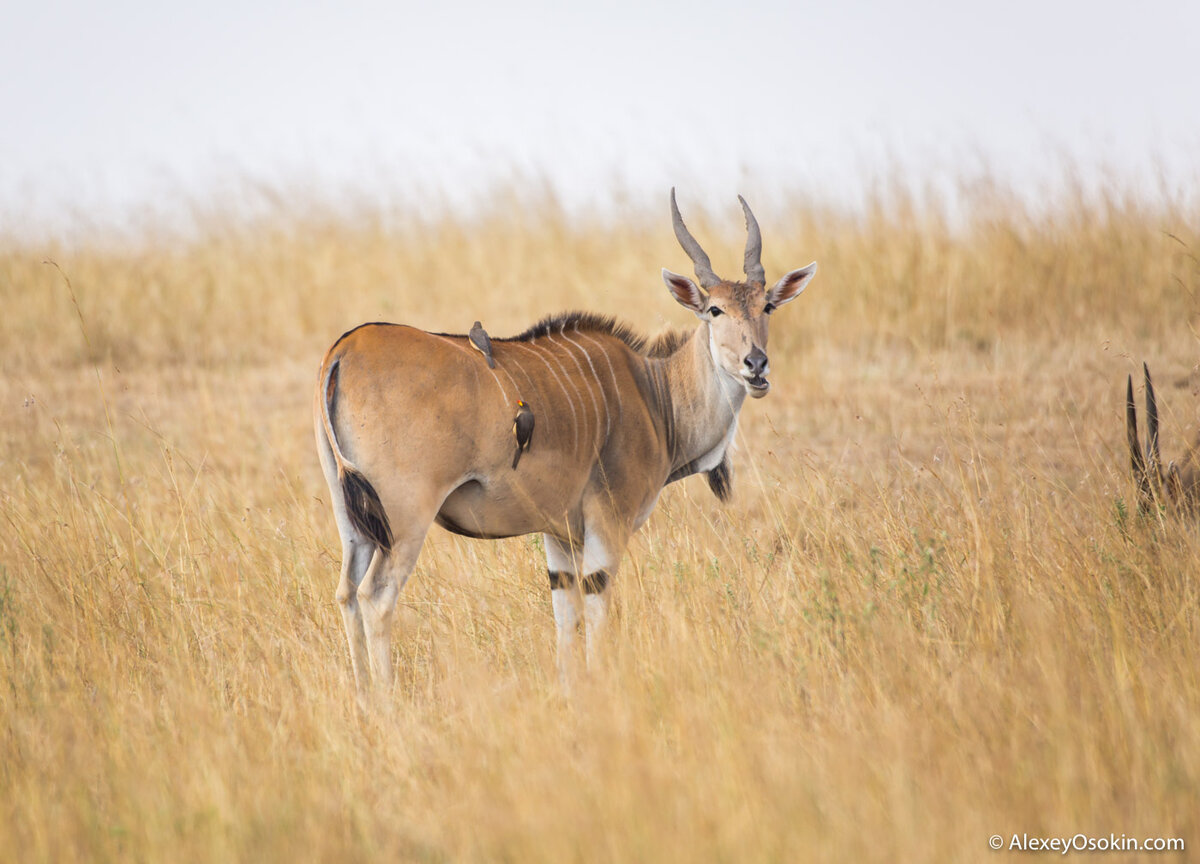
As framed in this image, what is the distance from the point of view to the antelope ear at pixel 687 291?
5016 mm

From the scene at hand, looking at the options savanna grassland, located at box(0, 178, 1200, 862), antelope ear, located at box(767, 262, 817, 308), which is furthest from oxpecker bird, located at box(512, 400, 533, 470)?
antelope ear, located at box(767, 262, 817, 308)

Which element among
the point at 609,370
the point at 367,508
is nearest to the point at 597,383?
the point at 609,370

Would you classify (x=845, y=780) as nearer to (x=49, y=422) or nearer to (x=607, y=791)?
(x=607, y=791)

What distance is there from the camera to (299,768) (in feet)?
11.3

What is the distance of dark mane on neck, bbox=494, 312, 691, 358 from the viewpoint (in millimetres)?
5000

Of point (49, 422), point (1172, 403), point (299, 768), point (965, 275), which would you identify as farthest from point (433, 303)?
point (299, 768)

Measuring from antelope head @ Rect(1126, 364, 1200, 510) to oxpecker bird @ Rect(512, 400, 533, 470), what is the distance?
8.14 ft

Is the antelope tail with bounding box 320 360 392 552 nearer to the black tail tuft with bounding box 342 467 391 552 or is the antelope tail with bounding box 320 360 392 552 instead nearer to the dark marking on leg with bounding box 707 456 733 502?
the black tail tuft with bounding box 342 467 391 552

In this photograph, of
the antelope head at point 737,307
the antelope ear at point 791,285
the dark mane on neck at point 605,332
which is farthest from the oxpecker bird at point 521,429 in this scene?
the antelope ear at point 791,285

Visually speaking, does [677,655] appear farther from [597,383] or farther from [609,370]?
[609,370]

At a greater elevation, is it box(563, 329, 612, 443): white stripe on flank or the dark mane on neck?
the dark mane on neck

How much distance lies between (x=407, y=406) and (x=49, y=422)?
19.2 ft

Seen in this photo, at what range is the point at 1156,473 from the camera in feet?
16.0

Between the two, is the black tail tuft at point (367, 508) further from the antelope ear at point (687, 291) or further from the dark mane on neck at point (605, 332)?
the antelope ear at point (687, 291)
